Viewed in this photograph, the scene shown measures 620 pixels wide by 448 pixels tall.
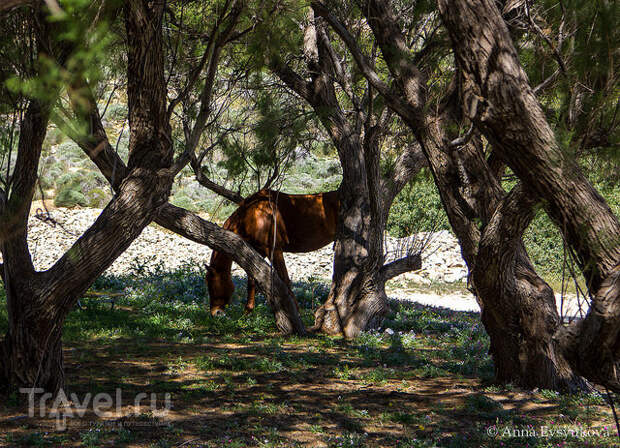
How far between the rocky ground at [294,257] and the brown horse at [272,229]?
216 inches

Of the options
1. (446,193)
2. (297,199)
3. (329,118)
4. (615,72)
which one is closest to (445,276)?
(297,199)

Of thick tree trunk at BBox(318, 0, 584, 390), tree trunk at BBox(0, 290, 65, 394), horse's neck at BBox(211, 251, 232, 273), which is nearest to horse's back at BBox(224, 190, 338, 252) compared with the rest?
horse's neck at BBox(211, 251, 232, 273)

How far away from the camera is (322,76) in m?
8.76

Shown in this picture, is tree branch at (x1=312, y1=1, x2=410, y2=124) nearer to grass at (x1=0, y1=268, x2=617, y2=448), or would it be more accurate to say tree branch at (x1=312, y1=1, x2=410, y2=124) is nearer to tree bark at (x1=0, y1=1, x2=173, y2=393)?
tree bark at (x1=0, y1=1, x2=173, y2=393)

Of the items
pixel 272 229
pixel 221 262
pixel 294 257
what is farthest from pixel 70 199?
pixel 221 262

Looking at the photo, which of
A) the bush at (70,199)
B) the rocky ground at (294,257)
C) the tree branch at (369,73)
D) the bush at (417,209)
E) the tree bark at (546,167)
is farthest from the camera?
the bush at (70,199)

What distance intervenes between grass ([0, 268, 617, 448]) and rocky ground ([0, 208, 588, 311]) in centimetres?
677

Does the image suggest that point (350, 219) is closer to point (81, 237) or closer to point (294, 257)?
point (81, 237)

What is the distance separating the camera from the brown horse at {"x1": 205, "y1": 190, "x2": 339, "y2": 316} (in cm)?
888

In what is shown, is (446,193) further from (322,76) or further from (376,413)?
(322,76)

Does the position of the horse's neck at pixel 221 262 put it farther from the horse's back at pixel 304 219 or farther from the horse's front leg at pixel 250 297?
the horse's back at pixel 304 219

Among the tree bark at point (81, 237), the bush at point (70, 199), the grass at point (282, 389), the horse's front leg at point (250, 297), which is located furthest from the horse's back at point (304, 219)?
the bush at point (70, 199)

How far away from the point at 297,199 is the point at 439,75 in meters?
3.84

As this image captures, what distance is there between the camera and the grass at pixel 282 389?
4.37 meters
